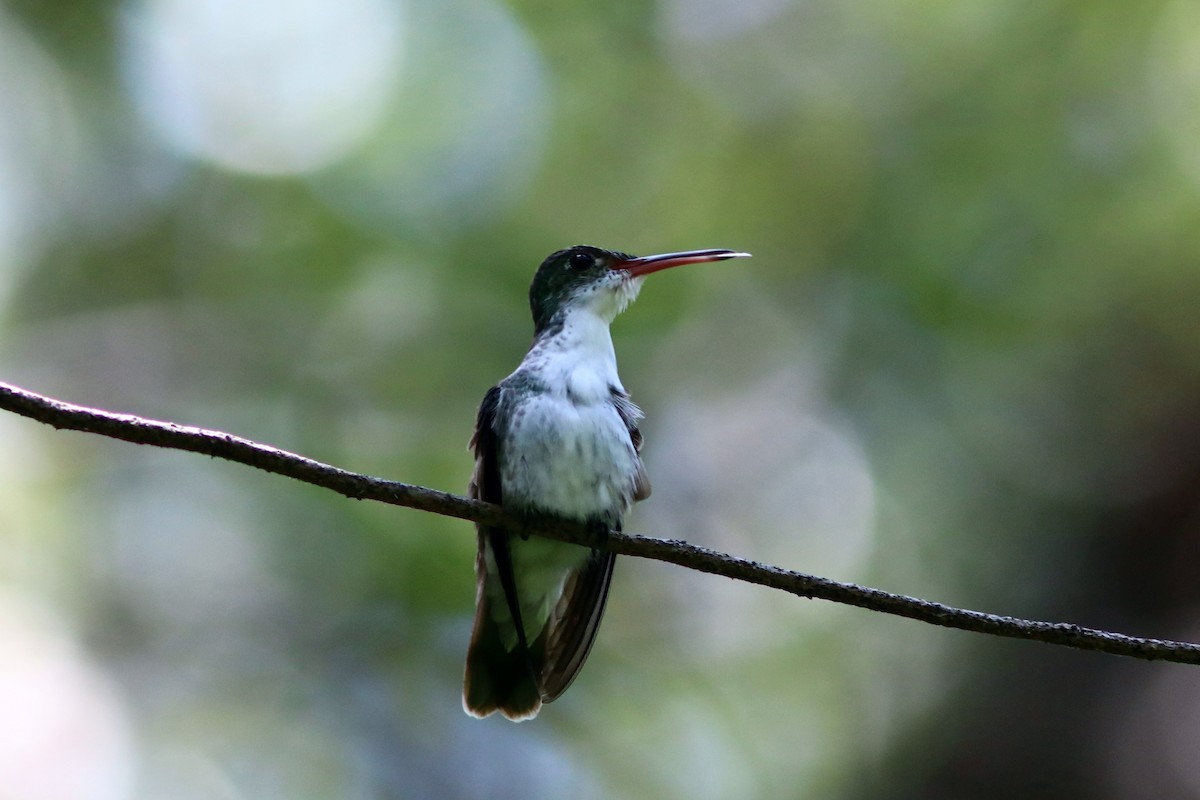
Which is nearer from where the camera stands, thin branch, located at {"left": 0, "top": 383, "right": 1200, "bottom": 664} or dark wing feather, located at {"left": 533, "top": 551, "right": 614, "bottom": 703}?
thin branch, located at {"left": 0, "top": 383, "right": 1200, "bottom": 664}

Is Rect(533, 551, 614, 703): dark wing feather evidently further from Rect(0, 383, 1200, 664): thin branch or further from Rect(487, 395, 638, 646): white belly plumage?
Rect(0, 383, 1200, 664): thin branch

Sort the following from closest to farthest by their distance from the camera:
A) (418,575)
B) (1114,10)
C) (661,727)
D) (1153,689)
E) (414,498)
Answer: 1. (414,498)
2. (1153,689)
3. (418,575)
4. (661,727)
5. (1114,10)

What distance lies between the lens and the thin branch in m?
2.88

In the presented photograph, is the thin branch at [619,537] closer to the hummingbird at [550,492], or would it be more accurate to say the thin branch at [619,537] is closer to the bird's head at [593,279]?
the hummingbird at [550,492]

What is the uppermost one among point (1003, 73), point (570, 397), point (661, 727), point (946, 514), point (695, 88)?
point (695, 88)

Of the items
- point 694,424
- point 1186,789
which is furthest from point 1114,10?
point 1186,789

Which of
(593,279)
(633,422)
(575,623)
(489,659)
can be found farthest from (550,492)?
(593,279)

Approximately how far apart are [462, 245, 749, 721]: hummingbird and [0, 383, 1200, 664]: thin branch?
1.27m

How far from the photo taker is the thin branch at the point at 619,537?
2877mm

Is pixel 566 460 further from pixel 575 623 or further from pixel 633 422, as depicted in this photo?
pixel 575 623

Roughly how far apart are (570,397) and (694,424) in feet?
25.2

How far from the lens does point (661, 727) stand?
11.0 meters

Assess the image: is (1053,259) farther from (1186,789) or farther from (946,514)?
(1186,789)

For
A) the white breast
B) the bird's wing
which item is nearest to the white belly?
the white breast
